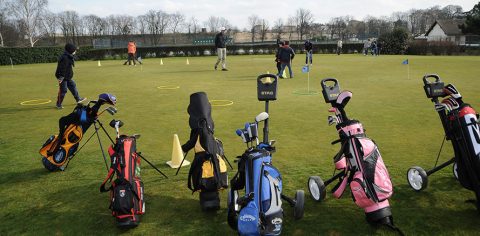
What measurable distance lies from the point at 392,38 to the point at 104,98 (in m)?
48.1

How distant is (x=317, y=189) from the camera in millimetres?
5141

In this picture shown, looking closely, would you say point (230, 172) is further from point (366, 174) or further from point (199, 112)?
point (366, 174)

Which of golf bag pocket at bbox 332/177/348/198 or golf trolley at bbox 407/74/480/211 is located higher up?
golf trolley at bbox 407/74/480/211

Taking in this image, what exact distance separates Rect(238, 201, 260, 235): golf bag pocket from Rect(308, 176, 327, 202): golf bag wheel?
1350mm

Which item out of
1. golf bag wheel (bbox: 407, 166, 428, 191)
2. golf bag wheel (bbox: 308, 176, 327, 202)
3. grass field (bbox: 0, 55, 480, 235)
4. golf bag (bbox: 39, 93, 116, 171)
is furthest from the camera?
golf bag (bbox: 39, 93, 116, 171)

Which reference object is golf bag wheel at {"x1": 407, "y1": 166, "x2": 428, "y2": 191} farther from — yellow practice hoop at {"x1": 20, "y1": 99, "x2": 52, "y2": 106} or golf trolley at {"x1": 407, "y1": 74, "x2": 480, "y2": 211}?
yellow practice hoop at {"x1": 20, "y1": 99, "x2": 52, "y2": 106}

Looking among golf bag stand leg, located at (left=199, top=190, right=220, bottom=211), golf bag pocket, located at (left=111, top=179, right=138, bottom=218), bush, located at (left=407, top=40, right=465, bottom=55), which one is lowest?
golf bag stand leg, located at (left=199, top=190, right=220, bottom=211)

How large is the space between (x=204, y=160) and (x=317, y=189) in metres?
1.55

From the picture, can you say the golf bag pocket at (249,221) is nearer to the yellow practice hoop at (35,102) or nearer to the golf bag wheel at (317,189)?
the golf bag wheel at (317,189)

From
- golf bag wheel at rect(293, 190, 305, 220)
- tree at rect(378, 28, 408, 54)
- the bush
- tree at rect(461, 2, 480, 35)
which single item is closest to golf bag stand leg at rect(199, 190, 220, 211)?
golf bag wheel at rect(293, 190, 305, 220)

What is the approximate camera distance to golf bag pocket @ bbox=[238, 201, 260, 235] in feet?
13.3

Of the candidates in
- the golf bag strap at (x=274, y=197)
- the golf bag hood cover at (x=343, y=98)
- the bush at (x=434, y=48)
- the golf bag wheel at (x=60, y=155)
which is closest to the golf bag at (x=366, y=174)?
the golf bag hood cover at (x=343, y=98)

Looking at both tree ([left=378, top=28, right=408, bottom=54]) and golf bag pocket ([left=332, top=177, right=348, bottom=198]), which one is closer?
golf bag pocket ([left=332, top=177, right=348, bottom=198])

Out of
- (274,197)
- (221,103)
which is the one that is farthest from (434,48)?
(274,197)
